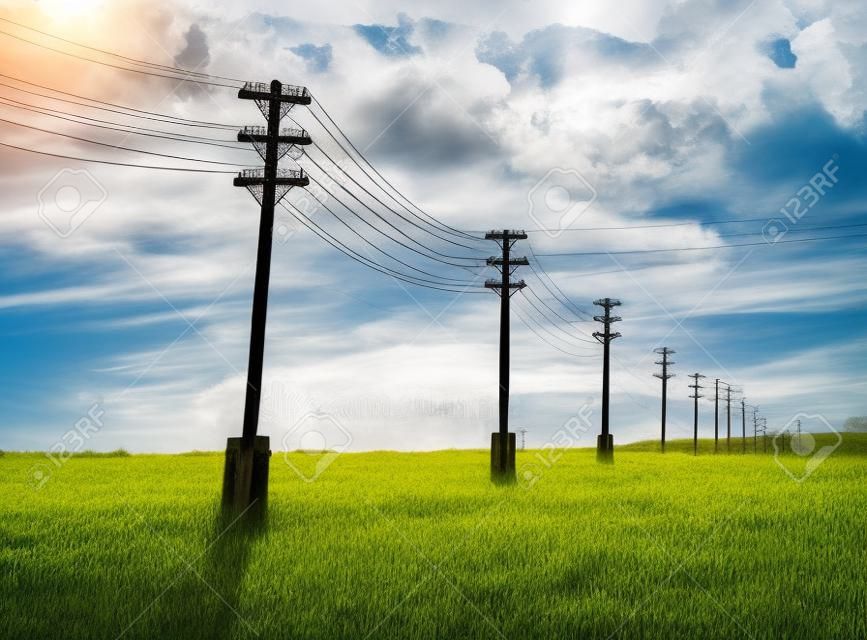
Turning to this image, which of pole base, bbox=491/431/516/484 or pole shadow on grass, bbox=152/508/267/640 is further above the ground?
pole base, bbox=491/431/516/484

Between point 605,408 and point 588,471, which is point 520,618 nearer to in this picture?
point 588,471

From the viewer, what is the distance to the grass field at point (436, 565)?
759 cm

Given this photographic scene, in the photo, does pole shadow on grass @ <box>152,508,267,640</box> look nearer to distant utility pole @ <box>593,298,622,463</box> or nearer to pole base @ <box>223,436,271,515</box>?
pole base @ <box>223,436,271,515</box>

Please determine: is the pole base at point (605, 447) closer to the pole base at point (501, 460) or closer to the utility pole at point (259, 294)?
the pole base at point (501, 460)

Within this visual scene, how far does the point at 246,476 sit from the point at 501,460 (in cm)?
1080

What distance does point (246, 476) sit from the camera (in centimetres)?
1385

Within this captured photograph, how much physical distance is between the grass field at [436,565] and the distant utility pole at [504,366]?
145 inches

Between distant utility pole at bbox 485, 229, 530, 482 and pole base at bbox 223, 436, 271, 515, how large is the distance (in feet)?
33.6

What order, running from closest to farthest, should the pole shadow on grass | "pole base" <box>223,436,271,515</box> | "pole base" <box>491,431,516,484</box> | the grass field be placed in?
the pole shadow on grass → the grass field → "pole base" <box>223,436,271,515</box> → "pole base" <box>491,431,516,484</box>

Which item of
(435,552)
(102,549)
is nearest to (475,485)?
(435,552)

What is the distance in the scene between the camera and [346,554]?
35.3ft

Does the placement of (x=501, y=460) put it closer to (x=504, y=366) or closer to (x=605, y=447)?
(x=504, y=366)

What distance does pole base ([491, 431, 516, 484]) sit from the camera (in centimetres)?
2253

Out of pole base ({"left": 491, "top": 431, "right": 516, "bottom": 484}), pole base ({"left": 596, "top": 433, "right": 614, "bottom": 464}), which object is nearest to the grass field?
pole base ({"left": 491, "top": 431, "right": 516, "bottom": 484})
